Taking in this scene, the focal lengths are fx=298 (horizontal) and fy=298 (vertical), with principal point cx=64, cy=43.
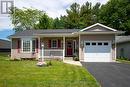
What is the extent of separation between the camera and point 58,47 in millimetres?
35875

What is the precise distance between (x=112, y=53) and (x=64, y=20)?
1508 inches

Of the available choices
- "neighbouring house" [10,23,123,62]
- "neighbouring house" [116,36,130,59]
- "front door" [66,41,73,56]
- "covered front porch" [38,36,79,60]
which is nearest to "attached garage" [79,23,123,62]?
"neighbouring house" [10,23,123,62]

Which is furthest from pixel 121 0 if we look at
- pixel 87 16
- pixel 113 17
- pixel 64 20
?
pixel 64 20

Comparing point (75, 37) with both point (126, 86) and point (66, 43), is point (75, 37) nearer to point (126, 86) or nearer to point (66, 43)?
point (66, 43)

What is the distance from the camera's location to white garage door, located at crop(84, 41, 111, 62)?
32.4m

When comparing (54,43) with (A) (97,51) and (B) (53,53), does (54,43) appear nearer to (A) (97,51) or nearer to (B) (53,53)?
(B) (53,53)

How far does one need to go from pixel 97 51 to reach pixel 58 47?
5484 mm

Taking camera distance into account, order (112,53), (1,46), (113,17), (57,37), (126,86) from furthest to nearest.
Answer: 1. (1,46)
2. (113,17)
3. (57,37)
4. (112,53)
5. (126,86)

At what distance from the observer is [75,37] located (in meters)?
36.0

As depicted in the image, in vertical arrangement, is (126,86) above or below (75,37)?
below

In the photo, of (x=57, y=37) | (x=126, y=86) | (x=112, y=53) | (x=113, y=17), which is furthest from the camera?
(x=113, y=17)

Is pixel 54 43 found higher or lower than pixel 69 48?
higher

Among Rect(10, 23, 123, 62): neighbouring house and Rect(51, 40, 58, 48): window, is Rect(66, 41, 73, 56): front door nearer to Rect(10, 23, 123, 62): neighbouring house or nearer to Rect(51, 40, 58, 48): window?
Rect(10, 23, 123, 62): neighbouring house

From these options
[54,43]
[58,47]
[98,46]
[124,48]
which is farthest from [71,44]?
[124,48]
